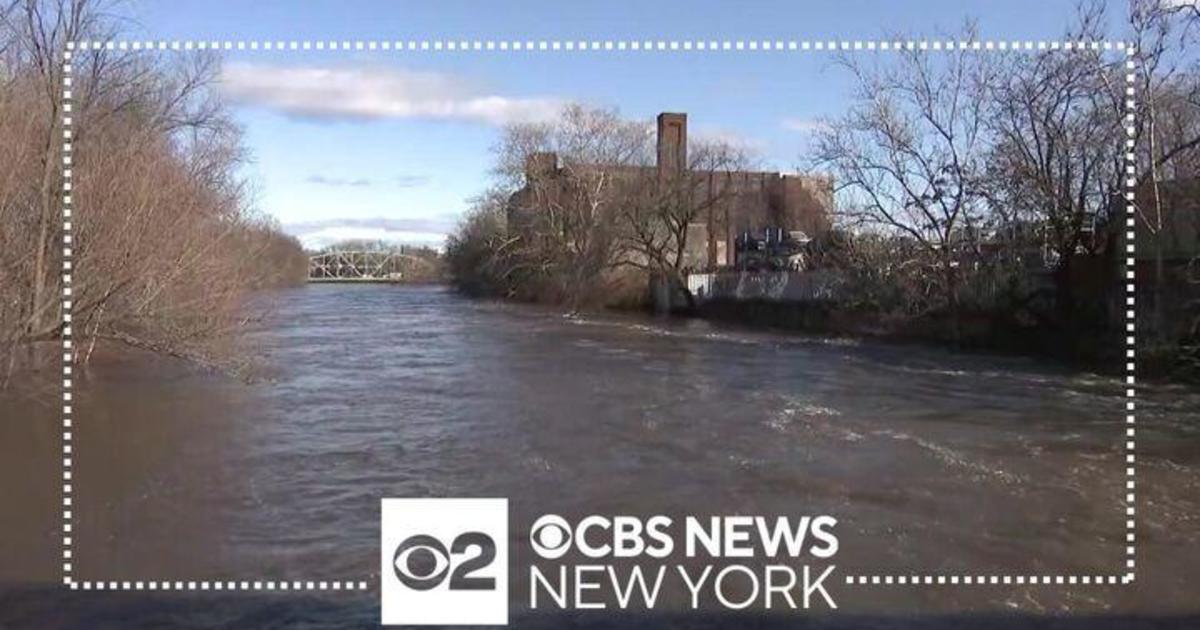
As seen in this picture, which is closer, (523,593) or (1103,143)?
(523,593)

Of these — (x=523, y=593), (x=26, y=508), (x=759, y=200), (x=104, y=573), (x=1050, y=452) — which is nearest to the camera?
(x=523, y=593)

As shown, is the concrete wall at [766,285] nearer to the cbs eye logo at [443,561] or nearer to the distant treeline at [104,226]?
the distant treeline at [104,226]

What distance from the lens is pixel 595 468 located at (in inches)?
352

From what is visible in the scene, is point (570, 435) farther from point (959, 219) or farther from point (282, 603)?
point (959, 219)

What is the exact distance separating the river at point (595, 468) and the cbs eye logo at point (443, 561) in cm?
59

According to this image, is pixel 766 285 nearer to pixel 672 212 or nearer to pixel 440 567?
pixel 672 212

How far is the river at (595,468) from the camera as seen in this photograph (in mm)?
5727

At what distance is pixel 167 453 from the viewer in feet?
31.0

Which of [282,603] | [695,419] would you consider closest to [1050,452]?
[695,419]

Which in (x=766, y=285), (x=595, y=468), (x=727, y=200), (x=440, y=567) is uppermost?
(x=727, y=200)

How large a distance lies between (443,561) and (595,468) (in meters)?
5.07

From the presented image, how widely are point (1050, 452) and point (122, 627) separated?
8.49 metres

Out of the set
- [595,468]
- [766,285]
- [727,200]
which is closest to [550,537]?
[595,468]

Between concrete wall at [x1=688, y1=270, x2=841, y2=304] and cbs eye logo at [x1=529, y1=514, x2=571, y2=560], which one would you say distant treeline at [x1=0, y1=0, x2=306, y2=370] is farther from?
concrete wall at [x1=688, y1=270, x2=841, y2=304]
